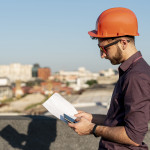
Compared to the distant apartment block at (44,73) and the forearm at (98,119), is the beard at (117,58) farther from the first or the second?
the distant apartment block at (44,73)

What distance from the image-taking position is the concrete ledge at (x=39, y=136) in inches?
137

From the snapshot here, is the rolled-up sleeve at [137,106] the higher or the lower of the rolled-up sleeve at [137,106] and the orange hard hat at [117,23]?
the lower

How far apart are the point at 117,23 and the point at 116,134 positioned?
0.71 m

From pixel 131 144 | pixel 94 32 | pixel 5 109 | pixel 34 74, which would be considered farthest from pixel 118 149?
pixel 34 74

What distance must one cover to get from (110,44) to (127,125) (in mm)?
549

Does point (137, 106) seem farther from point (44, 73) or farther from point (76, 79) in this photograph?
point (44, 73)

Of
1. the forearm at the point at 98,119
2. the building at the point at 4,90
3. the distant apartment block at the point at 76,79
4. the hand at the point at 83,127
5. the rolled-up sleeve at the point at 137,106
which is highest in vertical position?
the rolled-up sleeve at the point at 137,106

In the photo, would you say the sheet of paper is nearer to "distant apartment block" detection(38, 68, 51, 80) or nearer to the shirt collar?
the shirt collar

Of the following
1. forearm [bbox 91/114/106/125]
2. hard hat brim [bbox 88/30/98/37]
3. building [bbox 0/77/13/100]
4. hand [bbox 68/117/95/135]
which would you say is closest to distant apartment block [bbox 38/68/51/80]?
building [bbox 0/77/13/100]

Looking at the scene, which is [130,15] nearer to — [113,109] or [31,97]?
[113,109]

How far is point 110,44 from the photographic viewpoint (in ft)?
6.03

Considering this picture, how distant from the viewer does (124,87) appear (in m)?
1.67

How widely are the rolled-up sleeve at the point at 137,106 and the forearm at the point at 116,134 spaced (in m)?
0.03

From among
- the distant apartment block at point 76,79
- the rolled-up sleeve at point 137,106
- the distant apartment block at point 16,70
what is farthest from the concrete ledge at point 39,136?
the distant apartment block at point 16,70
